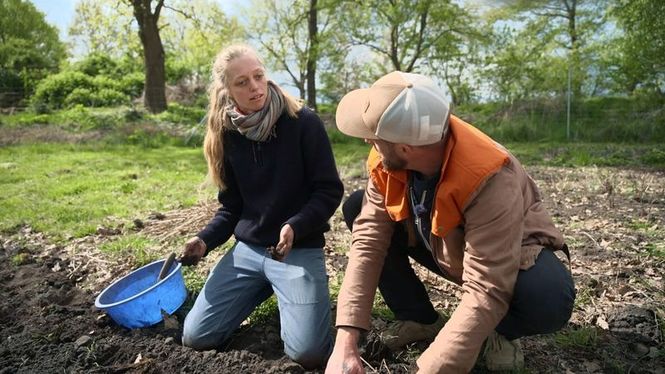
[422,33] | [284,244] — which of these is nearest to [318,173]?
[284,244]

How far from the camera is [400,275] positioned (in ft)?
8.00

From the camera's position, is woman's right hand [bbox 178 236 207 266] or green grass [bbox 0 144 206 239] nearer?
woman's right hand [bbox 178 236 207 266]

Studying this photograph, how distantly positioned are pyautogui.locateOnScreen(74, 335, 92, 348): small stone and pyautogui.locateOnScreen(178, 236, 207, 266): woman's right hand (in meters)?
0.58

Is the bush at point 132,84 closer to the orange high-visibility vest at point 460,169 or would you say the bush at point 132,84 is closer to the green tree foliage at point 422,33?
the green tree foliage at point 422,33

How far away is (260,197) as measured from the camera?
112 inches

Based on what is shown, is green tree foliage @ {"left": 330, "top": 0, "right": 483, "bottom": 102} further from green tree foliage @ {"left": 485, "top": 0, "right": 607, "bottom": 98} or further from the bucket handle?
the bucket handle

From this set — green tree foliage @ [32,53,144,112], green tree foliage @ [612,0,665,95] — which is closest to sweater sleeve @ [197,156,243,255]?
green tree foliage @ [612,0,665,95]

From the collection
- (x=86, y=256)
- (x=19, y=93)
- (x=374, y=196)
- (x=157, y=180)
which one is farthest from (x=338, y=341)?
(x=19, y=93)

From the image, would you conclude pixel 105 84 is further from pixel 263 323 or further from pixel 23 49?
pixel 263 323

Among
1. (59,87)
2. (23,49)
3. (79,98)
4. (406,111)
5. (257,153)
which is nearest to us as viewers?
(406,111)

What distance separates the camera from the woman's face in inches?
106

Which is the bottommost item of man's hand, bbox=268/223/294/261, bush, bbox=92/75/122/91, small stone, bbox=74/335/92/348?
small stone, bbox=74/335/92/348

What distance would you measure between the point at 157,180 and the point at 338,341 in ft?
18.5

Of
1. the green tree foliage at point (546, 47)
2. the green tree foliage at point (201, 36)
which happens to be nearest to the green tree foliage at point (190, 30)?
the green tree foliage at point (201, 36)
